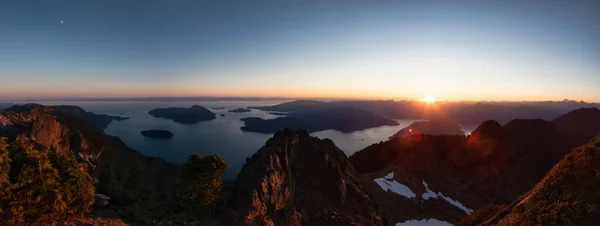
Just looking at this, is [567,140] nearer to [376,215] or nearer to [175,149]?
[376,215]

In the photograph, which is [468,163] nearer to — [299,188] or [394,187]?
[394,187]

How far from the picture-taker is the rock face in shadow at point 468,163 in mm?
81125

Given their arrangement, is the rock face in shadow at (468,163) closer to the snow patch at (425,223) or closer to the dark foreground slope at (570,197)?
the snow patch at (425,223)

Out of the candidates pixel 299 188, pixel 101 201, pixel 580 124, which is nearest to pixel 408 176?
pixel 299 188

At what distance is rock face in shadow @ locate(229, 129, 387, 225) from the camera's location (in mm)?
31250

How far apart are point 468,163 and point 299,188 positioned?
255 ft

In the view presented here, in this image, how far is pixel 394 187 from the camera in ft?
250

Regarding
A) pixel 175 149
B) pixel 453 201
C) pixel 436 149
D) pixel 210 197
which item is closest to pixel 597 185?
pixel 210 197

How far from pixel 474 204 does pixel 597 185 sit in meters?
69.0

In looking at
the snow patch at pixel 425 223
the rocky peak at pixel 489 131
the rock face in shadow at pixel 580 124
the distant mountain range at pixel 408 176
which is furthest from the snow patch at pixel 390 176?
the rock face in shadow at pixel 580 124

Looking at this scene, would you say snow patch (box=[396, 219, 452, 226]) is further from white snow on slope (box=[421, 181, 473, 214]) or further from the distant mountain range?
white snow on slope (box=[421, 181, 473, 214])

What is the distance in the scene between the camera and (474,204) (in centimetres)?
8125

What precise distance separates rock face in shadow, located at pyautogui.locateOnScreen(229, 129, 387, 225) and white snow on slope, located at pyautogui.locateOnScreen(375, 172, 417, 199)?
1886 cm

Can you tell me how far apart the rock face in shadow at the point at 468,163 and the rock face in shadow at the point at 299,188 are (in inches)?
909
